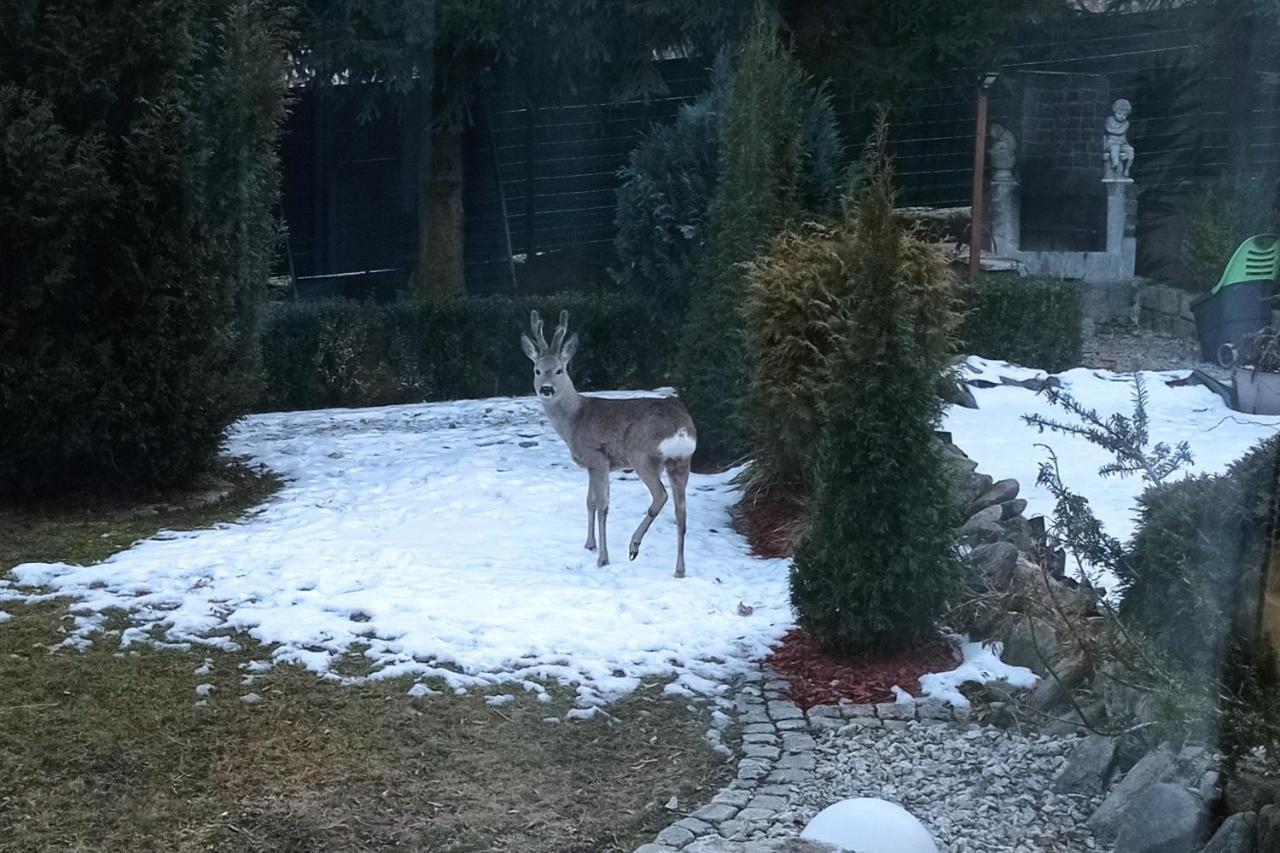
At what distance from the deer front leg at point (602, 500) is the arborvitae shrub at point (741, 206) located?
146cm

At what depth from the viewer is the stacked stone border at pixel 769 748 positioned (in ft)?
15.6

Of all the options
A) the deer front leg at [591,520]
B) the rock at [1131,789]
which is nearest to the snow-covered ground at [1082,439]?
the rock at [1131,789]

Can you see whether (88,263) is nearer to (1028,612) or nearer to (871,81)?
(1028,612)

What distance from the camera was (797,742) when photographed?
554 centimetres

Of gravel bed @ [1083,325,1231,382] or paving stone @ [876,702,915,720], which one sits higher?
gravel bed @ [1083,325,1231,382]

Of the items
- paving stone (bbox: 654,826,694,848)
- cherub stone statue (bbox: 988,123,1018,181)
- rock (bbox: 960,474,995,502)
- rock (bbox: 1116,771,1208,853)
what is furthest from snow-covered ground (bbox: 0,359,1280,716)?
cherub stone statue (bbox: 988,123,1018,181)

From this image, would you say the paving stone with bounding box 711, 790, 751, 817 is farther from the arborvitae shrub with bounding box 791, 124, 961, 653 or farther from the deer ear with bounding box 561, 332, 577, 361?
the deer ear with bounding box 561, 332, 577, 361

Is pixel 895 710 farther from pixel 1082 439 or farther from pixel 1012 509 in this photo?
pixel 1082 439

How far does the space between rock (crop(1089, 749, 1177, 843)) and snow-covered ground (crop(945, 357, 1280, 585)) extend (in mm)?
1183

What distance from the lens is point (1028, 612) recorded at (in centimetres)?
570

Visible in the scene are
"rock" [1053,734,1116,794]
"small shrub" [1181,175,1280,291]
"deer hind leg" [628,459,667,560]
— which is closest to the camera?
"rock" [1053,734,1116,794]

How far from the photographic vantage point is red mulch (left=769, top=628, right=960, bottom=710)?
602 centimetres

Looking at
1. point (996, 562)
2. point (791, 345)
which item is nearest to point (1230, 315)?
point (791, 345)

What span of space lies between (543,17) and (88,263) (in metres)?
6.56
